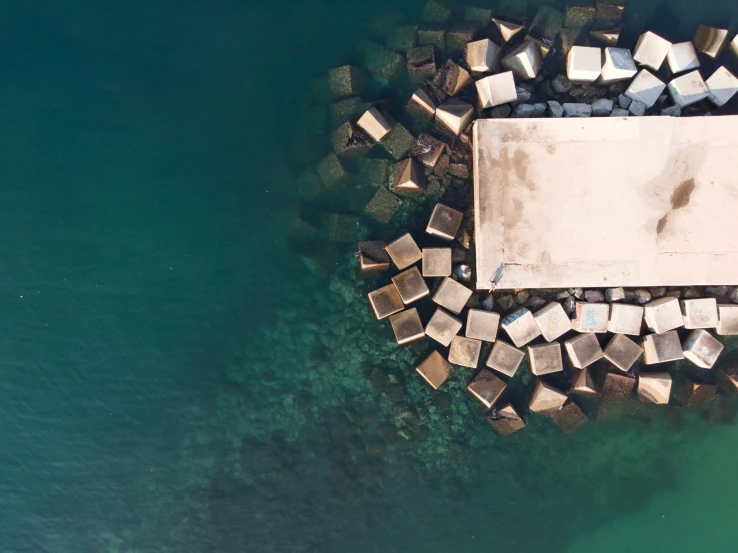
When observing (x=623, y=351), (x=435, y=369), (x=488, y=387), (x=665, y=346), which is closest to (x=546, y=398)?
(x=488, y=387)

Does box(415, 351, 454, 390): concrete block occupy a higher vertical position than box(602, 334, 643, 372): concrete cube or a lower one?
higher

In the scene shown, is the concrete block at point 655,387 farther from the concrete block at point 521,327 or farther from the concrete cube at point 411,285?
the concrete cube at point 411,285

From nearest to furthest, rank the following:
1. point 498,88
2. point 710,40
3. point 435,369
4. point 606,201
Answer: point 606,201
point 498,88
point 710,40
point 435,369

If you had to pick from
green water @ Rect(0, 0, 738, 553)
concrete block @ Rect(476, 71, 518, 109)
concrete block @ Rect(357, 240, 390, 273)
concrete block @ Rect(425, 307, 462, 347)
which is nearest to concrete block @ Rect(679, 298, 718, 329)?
green water @ Rect(0, 0, 738, 553)

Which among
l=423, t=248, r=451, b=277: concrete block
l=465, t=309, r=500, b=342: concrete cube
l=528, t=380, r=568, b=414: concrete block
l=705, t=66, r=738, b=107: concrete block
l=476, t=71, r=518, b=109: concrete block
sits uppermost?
l=476, t=71, r=518, b=109: concrete block

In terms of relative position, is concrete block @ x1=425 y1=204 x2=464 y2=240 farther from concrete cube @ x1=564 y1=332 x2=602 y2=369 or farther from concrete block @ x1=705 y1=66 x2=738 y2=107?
concrete block @ x1=705 y1=66 x2=738 y2=107

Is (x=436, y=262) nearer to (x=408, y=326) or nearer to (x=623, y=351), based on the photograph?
(x=408, y=326)

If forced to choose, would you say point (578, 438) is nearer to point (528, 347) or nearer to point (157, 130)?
point (528, 347)

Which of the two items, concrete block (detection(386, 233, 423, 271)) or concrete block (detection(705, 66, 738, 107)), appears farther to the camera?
concrete block (detection(386, 233, 423, 271))
